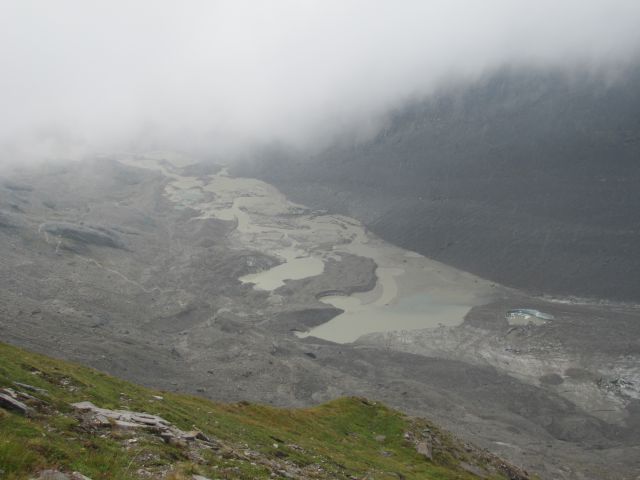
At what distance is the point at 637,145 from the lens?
9912cm

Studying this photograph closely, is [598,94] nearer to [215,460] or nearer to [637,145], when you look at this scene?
[637,145]

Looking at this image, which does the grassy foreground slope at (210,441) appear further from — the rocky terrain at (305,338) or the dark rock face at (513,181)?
the dark rock face at (513,181)

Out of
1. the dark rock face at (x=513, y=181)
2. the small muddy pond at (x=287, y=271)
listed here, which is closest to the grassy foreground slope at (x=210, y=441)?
the small muddy pond at (x=287, y=271)

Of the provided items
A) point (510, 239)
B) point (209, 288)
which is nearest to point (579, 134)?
point (510, 239)

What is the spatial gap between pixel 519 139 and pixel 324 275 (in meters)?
61.5

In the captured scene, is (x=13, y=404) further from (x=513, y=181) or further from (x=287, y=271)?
(x=513, y=181)

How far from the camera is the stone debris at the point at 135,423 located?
14047 millimetres

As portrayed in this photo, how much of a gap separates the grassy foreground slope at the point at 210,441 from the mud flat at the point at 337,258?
117 feet

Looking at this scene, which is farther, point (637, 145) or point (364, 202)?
point (364, 202)

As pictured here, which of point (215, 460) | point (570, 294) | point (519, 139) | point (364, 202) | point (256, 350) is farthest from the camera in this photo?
A: point (364, 202)

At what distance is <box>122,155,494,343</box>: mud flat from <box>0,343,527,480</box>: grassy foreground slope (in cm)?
3571

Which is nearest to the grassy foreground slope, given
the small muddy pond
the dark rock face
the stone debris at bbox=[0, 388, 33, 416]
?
the stone debris at bbox=[0, 388, 33, 416]

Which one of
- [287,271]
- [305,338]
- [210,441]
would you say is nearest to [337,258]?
[287,271]

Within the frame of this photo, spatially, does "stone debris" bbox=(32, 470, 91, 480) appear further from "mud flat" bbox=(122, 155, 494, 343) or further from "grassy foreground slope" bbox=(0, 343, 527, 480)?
"mud flat" bbox=(122, 155, 494, 343)
